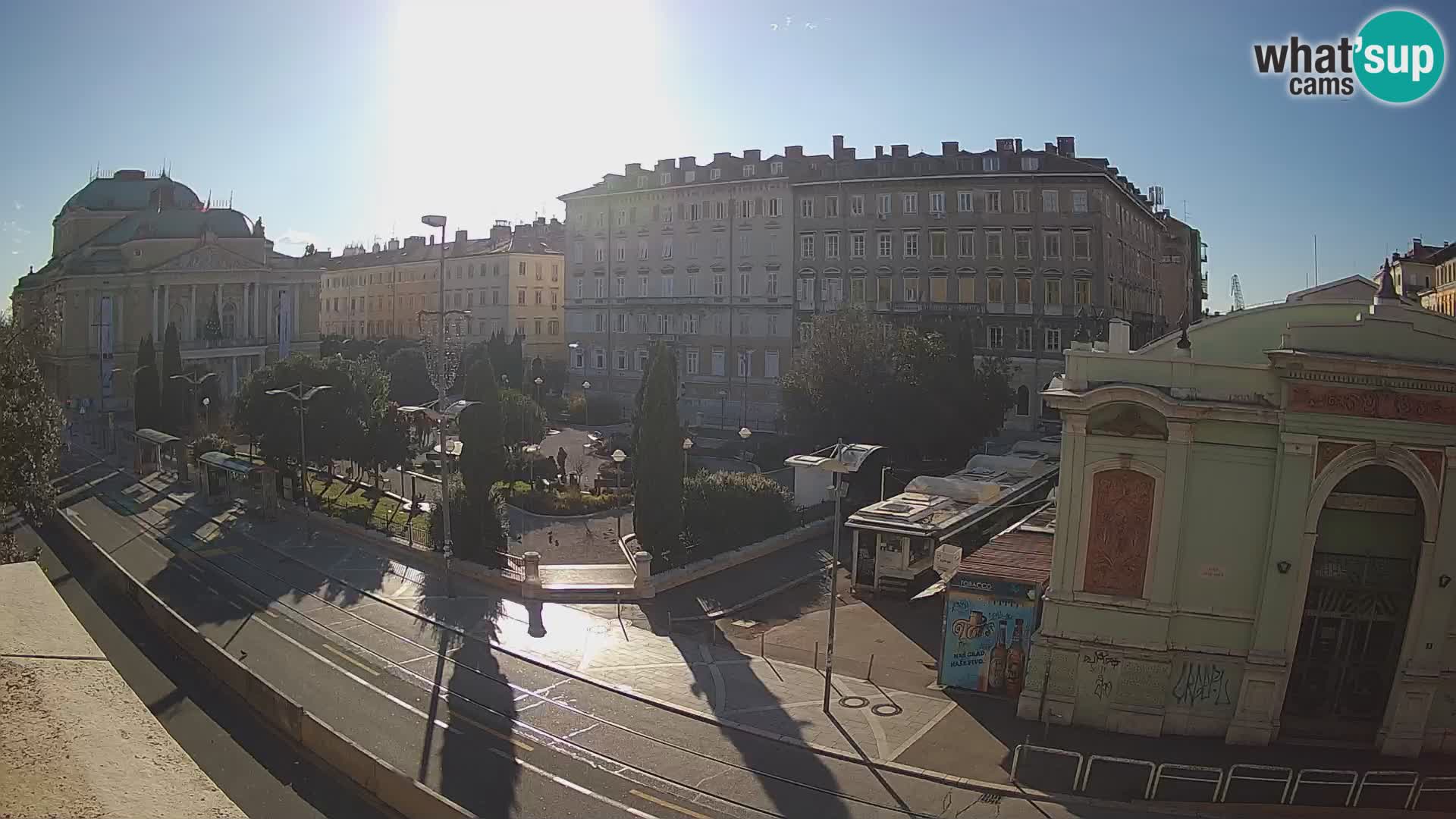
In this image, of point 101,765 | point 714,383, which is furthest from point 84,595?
point 714,383

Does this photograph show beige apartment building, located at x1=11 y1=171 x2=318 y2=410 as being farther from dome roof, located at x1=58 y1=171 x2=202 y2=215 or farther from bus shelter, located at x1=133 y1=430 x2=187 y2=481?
bus shelter, located at x1=133 y1=430 x2=187 y2=481

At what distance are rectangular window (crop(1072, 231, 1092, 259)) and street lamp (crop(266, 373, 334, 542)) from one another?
133ft

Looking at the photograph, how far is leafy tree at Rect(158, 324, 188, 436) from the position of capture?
58375 mm

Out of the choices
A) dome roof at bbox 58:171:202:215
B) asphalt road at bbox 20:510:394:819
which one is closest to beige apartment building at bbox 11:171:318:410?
dome roof at bbox 58:171:202:215

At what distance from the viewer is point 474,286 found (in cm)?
9294

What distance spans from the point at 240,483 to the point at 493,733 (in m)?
30.8

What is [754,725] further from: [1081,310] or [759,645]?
[1081,310]

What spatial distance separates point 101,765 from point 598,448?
163ft

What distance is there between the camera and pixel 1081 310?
59188 millimetres

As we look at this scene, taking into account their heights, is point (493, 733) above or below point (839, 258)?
below

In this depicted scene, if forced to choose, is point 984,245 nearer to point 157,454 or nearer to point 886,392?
point 886,392

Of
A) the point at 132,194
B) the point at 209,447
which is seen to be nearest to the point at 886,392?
the point at 209,447

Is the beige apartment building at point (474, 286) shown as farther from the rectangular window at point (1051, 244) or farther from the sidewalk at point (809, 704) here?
the sidewalk at point (809, 704)

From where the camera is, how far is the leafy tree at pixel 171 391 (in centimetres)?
5838
